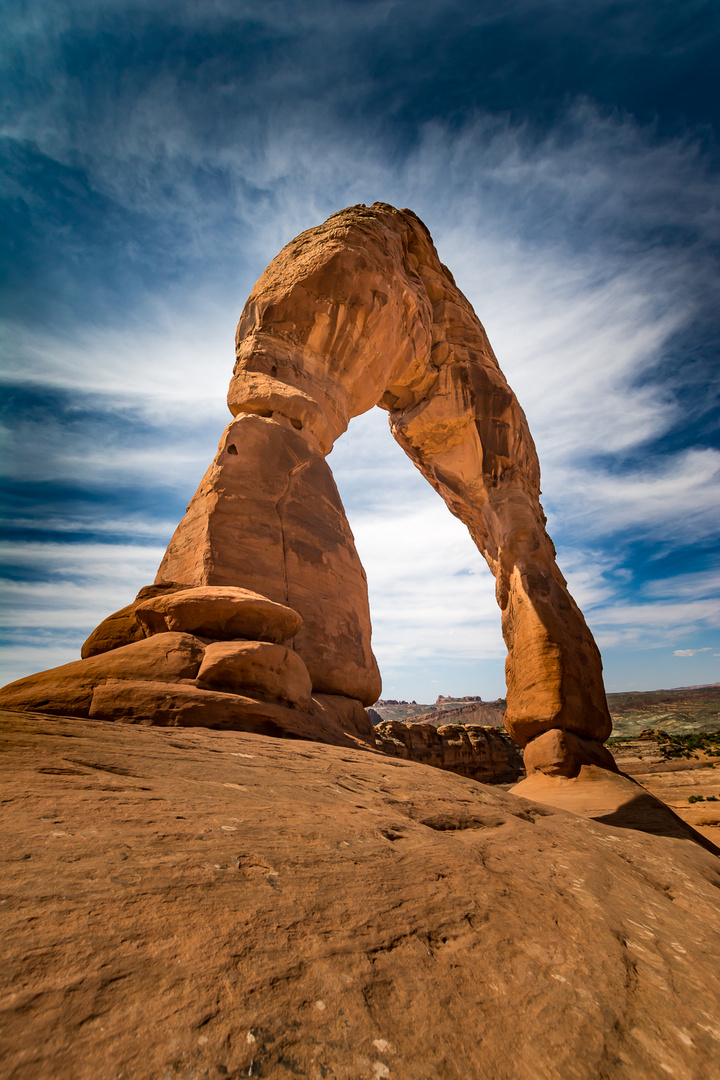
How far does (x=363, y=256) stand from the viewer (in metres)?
7.94

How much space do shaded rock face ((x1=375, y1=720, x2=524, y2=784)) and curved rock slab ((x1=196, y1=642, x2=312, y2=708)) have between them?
17.4 m

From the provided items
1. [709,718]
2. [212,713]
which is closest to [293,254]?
[212,713]

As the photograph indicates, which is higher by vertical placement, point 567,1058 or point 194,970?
point 194,970

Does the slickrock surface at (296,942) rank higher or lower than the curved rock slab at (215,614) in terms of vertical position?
lower

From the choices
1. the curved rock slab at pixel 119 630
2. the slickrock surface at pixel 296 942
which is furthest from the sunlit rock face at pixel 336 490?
the slickrock surface at pixel 296 942

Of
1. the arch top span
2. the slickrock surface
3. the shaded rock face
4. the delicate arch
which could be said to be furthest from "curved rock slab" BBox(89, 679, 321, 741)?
the shaded rock face

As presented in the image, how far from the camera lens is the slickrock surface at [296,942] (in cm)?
96

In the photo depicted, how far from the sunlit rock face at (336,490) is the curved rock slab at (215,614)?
2 cm

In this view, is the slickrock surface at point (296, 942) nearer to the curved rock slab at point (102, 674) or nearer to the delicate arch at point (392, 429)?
the curved rock slab at point (102, 674)

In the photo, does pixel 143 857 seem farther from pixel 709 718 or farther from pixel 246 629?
pixel 709 718

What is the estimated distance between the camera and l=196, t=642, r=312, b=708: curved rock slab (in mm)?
3598

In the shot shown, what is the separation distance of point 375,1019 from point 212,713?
245 cm

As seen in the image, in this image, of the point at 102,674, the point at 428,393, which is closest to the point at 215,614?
the point at 102,674

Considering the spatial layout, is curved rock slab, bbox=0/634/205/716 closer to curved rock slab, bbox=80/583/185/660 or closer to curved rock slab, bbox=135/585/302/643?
curved rock slab, bbox=135/585/302/643
